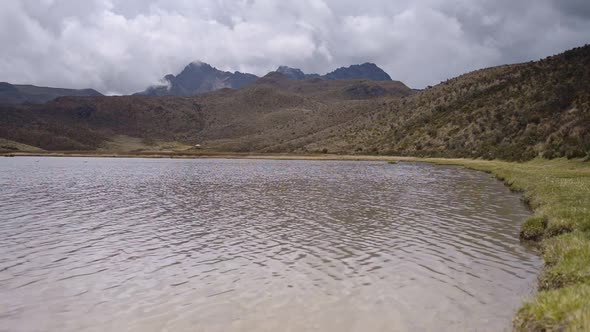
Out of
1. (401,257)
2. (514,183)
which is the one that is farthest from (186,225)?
(514,183)

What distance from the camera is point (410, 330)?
31.6 feet

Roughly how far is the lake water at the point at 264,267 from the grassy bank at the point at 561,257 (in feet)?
2.61

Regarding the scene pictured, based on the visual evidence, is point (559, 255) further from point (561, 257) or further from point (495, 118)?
point (495, 118)

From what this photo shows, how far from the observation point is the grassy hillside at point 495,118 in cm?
6153

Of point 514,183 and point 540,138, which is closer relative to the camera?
point 514,183

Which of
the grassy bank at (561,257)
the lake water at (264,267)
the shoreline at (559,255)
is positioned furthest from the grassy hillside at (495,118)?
the lake water at (264,267)

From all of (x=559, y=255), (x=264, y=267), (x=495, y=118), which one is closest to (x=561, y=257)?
(x=559, y=255)

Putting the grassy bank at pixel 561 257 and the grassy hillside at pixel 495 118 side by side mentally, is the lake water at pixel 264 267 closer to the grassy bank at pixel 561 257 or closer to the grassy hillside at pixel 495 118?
the grassy bank at pixel 561 257

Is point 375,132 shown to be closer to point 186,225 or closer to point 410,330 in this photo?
point 186,225

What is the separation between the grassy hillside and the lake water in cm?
3221

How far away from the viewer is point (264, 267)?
14.6 metres

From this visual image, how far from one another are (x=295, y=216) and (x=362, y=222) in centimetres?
397

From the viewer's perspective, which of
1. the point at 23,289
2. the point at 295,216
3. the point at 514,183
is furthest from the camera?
the point at 514,183

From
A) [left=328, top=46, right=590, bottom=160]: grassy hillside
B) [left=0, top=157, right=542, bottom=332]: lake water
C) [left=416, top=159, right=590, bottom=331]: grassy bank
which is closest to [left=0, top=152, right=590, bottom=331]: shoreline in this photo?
[left=416, top=159, right=590, bottom=331]: grassy bank
